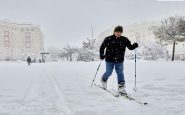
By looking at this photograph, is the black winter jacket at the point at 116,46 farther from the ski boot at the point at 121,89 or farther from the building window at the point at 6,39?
the building window at the point at 6,39

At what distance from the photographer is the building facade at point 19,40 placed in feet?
463

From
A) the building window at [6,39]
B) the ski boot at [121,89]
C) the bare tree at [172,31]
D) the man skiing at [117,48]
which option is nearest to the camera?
the ski boot at [121,89]

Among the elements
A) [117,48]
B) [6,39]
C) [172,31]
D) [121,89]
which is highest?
[172,31]

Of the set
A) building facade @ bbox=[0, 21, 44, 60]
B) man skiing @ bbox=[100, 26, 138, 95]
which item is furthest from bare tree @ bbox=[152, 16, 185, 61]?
building facade @ bbox=[0, 21, 44, 60]

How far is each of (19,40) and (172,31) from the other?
108 metres

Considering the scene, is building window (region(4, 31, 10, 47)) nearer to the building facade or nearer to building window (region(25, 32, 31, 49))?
the building facade

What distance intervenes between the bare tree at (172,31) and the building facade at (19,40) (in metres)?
99.9

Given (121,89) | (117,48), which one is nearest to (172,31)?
(117,48)

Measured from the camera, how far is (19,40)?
483 feet

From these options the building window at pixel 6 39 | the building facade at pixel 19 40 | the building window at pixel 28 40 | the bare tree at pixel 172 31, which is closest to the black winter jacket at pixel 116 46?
the bare tree at pixel 172 31

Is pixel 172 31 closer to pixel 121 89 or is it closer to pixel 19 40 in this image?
pixel 121 89

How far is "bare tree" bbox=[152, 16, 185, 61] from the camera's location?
47594 mm

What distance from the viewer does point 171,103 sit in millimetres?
5906

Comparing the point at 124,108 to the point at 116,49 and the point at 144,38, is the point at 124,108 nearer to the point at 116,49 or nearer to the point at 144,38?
the point at 116,49
